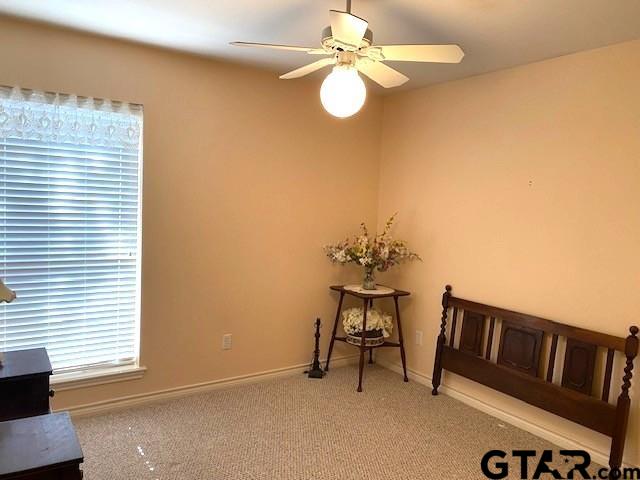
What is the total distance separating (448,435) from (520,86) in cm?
227

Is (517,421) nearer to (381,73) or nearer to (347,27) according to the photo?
(381,73)

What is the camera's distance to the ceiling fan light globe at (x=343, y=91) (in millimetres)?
1854

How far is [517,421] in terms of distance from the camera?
3037 millimetres

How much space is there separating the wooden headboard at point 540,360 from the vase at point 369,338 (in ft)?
1.49

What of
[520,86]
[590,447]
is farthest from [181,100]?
[590,447]

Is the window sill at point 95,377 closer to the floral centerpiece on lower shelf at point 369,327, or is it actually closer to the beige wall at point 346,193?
the beige wall at point 346,193

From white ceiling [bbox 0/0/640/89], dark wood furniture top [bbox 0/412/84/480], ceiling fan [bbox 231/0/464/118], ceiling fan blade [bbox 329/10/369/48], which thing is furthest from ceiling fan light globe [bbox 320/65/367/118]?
dark wood furniture top [bbox 0/412/84/480]

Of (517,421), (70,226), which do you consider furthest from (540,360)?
(70,226)

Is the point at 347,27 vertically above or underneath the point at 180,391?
above

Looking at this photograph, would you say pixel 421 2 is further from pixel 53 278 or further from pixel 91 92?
pixel 53 278

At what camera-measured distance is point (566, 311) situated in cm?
280

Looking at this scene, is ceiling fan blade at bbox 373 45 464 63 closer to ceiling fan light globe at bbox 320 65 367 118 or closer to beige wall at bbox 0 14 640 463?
ceiling fan light globe at bbox 320 65 367 118

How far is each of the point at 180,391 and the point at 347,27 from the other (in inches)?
104

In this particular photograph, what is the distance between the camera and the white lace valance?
8.57 feet
